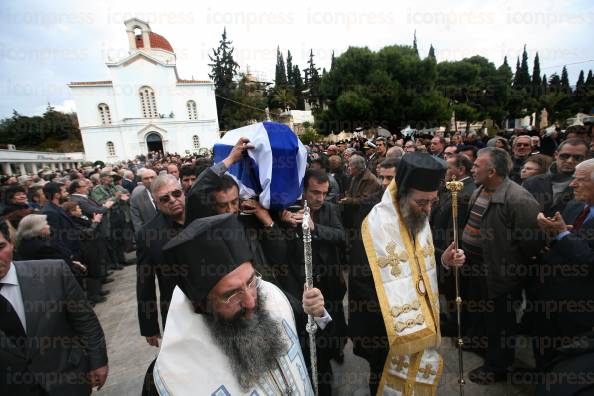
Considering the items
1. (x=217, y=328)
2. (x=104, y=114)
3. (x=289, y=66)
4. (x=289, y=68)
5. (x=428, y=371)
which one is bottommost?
(x=428, y=371)

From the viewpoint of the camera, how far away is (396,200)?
8.19 ft

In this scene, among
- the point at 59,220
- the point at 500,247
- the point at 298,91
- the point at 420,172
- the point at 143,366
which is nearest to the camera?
the point at 420,172

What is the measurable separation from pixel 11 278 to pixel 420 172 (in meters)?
2.90

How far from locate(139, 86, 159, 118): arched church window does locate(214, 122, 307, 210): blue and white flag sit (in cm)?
4279

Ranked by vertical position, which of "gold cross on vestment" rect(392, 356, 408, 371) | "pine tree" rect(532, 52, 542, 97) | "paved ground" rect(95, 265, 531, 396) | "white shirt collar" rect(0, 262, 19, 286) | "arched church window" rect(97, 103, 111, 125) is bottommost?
"paved ground" rect(95, 265, 531, 396)

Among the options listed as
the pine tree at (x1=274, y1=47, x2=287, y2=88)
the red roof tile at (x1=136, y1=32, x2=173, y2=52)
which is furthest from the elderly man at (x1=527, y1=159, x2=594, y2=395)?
the pine tree at (x1=274, y1=47, x2=287, y2=88)

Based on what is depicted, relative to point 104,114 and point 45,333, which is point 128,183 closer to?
point 45,333

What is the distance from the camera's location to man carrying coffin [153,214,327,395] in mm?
1436

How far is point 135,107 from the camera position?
39.5m

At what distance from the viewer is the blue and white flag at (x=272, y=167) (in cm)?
263

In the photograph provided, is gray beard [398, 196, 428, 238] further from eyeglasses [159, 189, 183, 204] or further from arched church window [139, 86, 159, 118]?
arched church window [139, 86, 159, 118]

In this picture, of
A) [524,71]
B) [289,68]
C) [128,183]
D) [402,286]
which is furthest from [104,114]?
[524,71]

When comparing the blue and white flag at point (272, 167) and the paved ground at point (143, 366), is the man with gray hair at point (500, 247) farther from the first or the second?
the blue and white flag at point (272, 167)

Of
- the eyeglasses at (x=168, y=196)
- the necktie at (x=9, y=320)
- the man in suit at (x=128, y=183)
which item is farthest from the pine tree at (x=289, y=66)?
the necktie at (x=9, y=320)
